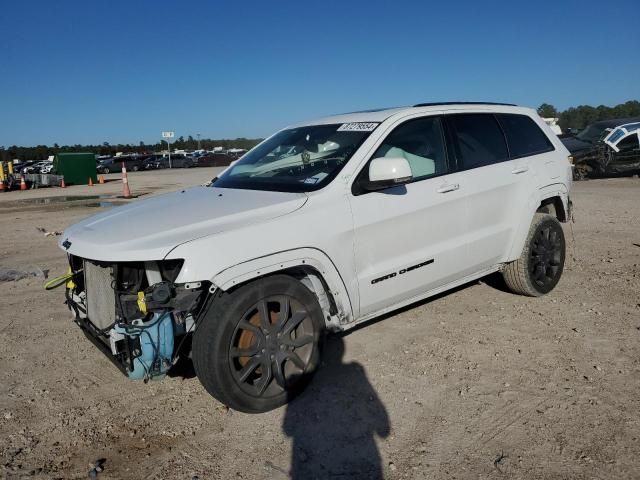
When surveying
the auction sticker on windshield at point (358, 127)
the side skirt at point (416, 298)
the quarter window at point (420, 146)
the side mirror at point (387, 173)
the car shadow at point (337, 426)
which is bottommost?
the car shadow at point (337, 426)

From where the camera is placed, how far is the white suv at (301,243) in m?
3.04

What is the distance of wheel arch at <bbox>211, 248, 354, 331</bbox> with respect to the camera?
3.04 m

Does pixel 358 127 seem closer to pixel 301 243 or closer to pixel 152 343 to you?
pixel 301 243

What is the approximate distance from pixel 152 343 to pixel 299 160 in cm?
187

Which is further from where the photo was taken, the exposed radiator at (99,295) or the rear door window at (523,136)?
the rear door window at (523,136)

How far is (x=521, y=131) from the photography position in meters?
5.14

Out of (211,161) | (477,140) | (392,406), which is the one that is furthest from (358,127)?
(211,161)

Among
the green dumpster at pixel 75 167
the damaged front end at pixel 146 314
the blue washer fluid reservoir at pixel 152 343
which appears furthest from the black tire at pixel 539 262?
the green dumpster at pixel 75 167

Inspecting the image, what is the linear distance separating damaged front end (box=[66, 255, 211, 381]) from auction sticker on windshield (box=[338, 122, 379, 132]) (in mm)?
1757

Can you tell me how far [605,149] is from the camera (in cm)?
1572

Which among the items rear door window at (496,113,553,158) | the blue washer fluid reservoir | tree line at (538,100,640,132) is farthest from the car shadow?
tree line at (538,100,640,132)

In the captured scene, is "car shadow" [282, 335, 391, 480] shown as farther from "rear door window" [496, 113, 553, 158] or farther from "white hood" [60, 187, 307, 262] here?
"rear door window" [496, 113, 553, 158]

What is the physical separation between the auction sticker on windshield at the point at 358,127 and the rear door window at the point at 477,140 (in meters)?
0.81

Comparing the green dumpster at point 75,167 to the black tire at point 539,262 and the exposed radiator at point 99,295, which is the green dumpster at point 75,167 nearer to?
the exposed radiator at point 99,295
